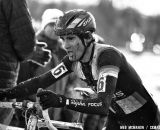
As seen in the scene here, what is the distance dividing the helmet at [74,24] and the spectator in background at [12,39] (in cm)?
59

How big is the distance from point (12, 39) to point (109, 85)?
1.43 metres

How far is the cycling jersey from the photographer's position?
12.0 feet

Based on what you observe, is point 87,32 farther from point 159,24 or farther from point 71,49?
point 159,24

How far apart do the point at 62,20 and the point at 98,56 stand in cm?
51

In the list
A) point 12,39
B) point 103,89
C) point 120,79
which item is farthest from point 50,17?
point 103,89

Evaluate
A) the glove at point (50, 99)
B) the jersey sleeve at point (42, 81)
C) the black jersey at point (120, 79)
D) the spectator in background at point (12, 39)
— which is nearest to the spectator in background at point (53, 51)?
the spectator in background at point (12, 39)

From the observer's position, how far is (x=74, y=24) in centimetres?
402

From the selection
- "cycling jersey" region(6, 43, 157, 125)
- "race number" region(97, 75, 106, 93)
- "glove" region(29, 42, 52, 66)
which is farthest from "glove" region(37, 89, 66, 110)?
"glove" region(29, 42, 52, 66)

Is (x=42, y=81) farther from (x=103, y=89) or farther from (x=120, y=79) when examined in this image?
(x=103, y=89)

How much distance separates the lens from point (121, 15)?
142 ft

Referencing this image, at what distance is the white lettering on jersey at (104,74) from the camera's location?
3695 mm

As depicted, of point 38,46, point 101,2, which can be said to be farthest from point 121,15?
point 38,46

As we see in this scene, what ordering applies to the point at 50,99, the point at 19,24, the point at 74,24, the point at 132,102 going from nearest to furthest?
1. the point at 50,99
2. the point at 74,24
3. the point at 132,102
4. the point at 19,24

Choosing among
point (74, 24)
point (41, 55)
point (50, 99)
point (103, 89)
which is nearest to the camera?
point (50, 99)
